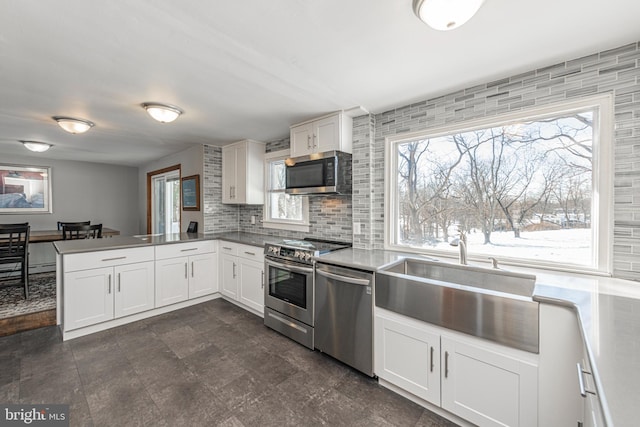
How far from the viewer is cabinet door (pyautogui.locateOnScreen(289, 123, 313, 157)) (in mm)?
2924

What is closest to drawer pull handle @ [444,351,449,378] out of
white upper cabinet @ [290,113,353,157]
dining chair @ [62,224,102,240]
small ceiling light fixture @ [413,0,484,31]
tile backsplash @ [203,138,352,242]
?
tile backsplash @ [203,138,352,242]

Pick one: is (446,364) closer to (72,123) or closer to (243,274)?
(243,274)

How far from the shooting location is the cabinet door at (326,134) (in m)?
2.72

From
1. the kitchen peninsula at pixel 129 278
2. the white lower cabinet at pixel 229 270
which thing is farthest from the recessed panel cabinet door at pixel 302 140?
the white lower cabinet at pixel 229 270

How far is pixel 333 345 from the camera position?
2.24 metres

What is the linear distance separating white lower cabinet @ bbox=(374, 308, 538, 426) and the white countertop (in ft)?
1.26

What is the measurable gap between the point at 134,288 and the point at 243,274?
1202mm

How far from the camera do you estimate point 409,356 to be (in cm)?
180

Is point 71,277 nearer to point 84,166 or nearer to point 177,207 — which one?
point 177,207

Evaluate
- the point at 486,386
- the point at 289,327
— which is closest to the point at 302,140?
the point at 289,327

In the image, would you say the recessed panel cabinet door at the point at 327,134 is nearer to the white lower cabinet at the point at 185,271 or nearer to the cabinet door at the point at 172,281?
the white lower cabinet at the point at 185,271

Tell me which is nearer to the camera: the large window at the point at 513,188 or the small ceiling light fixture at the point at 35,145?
the large window at the point at 513,188

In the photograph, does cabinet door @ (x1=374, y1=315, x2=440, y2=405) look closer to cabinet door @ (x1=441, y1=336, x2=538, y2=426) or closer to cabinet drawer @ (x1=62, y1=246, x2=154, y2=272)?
cabinet door @ (x1=441, y1=336, x2=538, y2=426)

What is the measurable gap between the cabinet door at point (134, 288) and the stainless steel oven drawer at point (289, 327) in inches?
56.9
